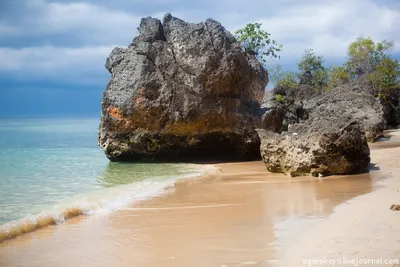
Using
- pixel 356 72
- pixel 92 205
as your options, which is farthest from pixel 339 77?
pixel 92 205

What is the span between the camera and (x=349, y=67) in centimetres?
3484

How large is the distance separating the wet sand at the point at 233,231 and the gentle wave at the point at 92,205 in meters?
0.20

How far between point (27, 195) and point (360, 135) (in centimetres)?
707

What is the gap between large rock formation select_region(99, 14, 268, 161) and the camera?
44.4 ft

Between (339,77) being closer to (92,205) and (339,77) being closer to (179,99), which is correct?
(179,99)

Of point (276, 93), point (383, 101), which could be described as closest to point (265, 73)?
point (276, 93)

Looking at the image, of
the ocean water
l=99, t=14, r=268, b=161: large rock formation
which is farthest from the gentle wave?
l=99, t=14, r=268, b=161: large rock formation

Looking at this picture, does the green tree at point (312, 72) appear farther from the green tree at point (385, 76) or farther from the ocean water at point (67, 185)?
the ocean water at point (67, 185)

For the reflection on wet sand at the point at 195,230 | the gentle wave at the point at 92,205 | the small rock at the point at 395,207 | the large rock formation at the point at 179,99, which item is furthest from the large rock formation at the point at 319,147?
the small rock at the point at 395,207

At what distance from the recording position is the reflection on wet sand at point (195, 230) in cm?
430

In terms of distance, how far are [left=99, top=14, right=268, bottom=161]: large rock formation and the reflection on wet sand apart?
5558 mm

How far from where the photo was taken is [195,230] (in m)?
5.27

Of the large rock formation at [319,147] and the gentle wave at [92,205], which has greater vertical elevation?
the large rock formation at [319,147]

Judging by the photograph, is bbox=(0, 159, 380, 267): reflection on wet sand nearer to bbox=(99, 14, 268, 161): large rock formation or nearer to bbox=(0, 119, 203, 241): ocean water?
bbox=(0, 119, 203, 241): ocean water
